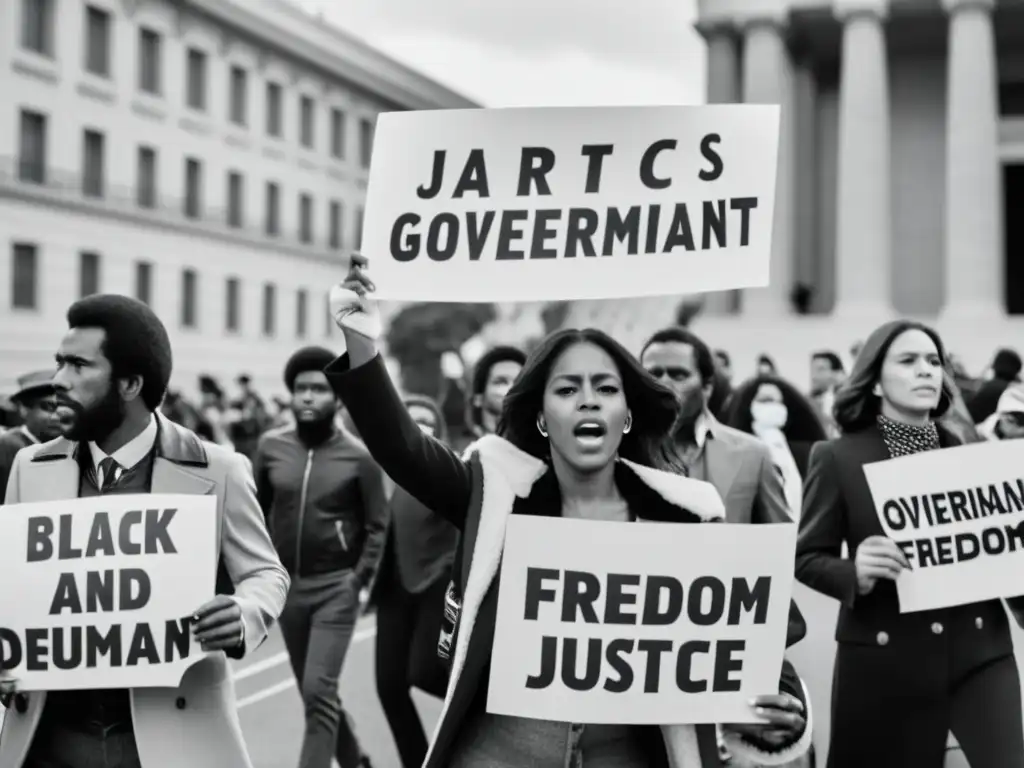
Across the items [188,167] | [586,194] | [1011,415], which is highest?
[188,167]

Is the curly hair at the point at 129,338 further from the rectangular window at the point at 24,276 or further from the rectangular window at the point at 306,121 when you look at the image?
the rectangular window at the point at 306,121

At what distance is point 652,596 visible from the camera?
3.54 meters

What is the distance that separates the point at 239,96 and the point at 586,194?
49.2m

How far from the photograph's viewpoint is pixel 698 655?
3.52 meters

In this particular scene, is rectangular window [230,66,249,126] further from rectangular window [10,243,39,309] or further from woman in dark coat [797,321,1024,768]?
woman in dark coat [797,321,1024,768]

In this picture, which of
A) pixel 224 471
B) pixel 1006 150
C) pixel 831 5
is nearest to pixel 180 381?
pixel 831 5

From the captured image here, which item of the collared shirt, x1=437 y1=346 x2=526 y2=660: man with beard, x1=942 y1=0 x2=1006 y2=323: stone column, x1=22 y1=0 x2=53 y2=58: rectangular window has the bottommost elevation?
the collared shirt

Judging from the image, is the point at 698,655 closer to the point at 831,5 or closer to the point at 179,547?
the point at 179,547

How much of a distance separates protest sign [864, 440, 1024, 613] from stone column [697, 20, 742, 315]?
3730 centimetres

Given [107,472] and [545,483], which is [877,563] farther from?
[107,472]

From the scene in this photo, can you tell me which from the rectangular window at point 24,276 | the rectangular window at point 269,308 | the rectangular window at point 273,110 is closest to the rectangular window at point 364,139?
the rectangular window at point 273,110

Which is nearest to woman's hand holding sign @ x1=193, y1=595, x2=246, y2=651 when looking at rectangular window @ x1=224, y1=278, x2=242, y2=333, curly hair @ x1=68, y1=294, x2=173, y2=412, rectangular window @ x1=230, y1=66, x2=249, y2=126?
curly hair @ x1=68, y1=294, x2=173, y2=412

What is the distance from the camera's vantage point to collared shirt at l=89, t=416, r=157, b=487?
Result: 157 inches

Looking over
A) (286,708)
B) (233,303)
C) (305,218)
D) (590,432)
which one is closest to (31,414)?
(286,708)
